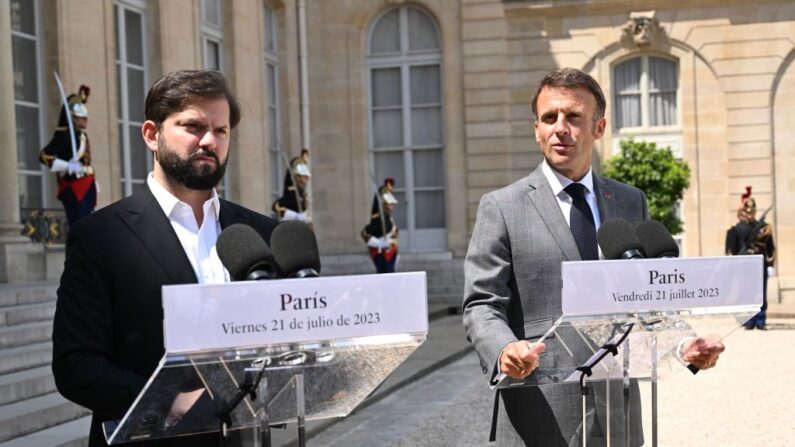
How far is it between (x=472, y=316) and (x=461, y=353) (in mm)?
10230

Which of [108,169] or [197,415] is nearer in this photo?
[197,415]

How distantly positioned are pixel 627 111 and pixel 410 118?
13.1ft

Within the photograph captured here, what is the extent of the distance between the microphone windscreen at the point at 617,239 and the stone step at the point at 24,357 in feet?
19.7

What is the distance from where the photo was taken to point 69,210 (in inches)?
423

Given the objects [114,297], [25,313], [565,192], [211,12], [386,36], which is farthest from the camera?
[386,36]

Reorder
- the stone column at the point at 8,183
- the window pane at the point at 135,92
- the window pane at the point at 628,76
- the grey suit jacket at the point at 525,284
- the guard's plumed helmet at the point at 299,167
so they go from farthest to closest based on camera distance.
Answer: the window pane at the point at 628,76 → the guard's plumed helmet at the point at 299,167 → the window pane at the point at 135,92 → the stone column at the point at 8,183 → the grey suit jacket at the point at 525,284

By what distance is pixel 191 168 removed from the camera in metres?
2.61

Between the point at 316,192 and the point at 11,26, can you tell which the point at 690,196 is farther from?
the point at 11,26

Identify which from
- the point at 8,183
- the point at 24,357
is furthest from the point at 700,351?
the point at 8,183

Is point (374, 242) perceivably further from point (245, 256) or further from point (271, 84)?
point (245, 256)

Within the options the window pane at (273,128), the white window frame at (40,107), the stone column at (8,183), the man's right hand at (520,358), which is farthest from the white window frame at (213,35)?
the man's right hand at (520,358)

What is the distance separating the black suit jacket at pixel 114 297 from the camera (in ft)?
8.14

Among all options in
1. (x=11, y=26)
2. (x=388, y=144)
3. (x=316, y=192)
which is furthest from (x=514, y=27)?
(x=11, y=26)

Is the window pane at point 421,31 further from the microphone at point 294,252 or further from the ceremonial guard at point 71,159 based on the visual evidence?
the microphone at point 294,252
